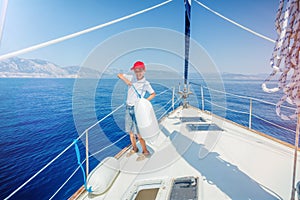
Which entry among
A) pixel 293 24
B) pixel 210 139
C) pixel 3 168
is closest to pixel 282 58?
pixel 293 24

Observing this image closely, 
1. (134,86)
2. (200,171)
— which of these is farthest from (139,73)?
(200,171)

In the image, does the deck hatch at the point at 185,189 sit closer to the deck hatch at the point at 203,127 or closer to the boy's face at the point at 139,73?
the boy's face at the point at 139,73

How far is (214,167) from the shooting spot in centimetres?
152

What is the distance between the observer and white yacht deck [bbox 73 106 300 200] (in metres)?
1.19

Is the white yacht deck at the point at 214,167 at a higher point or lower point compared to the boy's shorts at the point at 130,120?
lower

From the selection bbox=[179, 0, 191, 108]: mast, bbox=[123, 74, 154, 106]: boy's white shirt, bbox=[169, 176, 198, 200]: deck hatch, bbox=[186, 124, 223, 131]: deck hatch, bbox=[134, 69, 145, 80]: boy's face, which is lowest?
bbox=[169, 176, 198, 200]: deck hatch

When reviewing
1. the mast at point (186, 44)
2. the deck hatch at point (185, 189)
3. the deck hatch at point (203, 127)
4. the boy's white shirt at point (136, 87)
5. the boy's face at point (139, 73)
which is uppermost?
the mast at point (186, 44)

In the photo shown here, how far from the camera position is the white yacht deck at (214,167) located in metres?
1.19

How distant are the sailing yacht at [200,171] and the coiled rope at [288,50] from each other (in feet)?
1.18

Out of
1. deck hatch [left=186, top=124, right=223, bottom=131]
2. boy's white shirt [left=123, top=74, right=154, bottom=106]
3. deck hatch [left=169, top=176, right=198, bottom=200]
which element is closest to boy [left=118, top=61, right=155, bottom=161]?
boy's white shirt [left=123, top=74, right=154, bottom=106]

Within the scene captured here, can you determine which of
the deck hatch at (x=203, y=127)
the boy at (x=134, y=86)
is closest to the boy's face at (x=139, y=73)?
the boy at (x=134, y=86)

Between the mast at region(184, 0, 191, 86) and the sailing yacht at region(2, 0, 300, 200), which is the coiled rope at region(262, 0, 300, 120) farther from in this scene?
the mast at region(184, 0, 191, 86)

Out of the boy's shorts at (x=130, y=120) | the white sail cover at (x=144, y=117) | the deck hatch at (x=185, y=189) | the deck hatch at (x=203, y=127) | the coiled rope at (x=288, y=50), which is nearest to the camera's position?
the coiled rope at (x=288, y=50)

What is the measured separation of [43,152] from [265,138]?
18.3 feet
